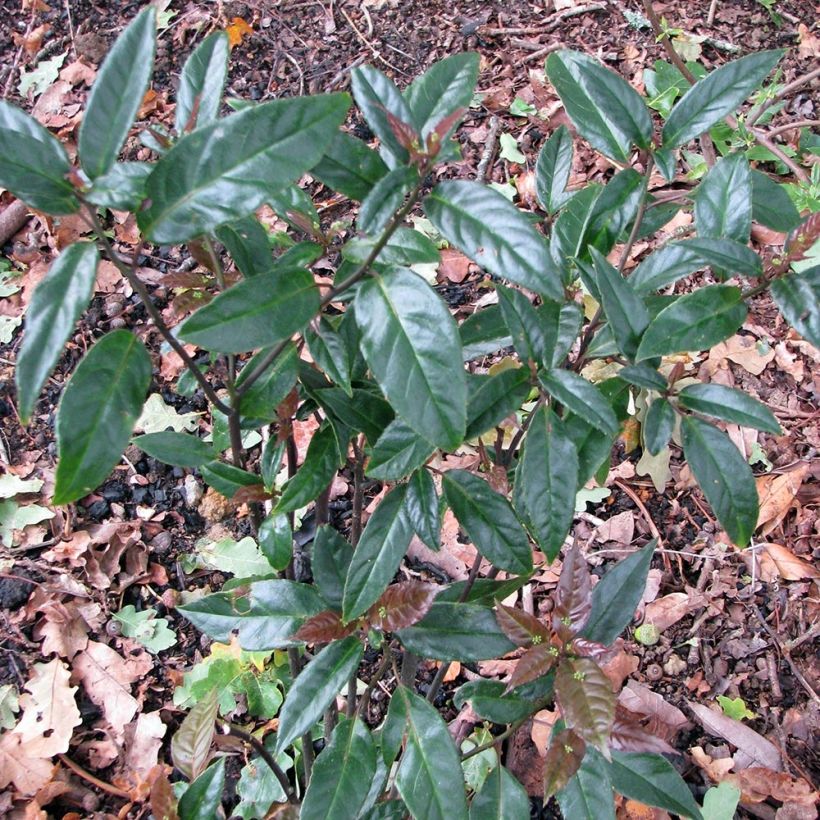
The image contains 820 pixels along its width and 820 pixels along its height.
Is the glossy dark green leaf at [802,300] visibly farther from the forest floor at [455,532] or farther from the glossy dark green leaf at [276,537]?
the forest floor at [455,532]

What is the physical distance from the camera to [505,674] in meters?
2.36

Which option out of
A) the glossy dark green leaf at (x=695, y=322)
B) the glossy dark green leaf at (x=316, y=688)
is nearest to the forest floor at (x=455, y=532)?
the glossy dark green leaf at (x=316, y=688)

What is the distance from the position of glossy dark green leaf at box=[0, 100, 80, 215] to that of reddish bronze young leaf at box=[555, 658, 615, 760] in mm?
842

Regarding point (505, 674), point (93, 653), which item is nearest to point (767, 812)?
point (505, 674)

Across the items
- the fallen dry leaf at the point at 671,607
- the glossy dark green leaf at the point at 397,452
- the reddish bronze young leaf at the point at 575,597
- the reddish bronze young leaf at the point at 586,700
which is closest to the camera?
the reddish bronze young leaf at the point at 586,700

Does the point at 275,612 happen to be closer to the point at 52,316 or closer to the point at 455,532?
the point at 52,316

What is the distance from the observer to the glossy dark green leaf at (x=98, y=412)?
0.82 m

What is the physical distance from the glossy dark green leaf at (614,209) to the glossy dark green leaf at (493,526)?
399 mm

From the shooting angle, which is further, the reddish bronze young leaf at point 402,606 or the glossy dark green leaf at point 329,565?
the glossy dark green leaf at point 329,565

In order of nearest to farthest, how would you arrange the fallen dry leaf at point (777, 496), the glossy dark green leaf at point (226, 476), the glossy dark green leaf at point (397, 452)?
the glossy dark green leaf at point (397, 452) < the glossy dark green leaf at point (226, 476) < the fallen dry leaf at point (777, 496)

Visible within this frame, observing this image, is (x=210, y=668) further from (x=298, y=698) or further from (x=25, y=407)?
(x=25, y=407)

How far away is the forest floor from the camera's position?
220cm

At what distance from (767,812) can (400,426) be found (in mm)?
1595

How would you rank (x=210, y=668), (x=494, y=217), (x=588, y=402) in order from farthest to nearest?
(x=210, y=668), (x=588, y=402), (x=494, y=217)
